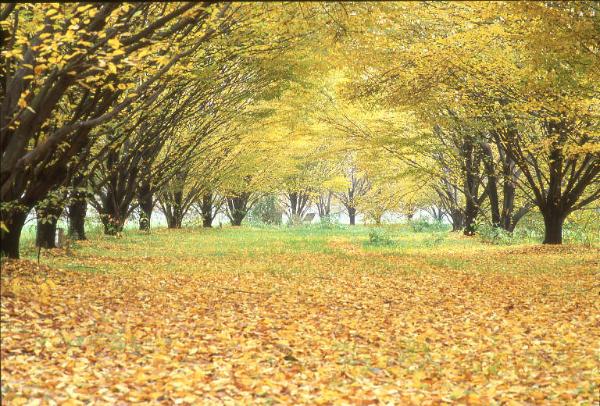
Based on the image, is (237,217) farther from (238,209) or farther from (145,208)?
(145,208)

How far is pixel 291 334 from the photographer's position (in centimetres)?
830

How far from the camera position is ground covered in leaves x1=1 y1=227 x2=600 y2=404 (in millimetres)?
6062

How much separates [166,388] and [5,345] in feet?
6.72

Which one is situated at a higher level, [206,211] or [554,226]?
[206,211]

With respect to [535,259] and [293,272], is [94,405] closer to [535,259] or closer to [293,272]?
[293,272]

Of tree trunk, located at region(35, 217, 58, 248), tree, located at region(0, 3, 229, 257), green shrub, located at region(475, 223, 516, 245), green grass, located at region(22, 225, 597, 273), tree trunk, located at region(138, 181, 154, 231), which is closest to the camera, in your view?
tree, located at region(0, 3, 229, 257)

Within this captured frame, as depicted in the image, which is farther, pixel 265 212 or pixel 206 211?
pixel 265 212

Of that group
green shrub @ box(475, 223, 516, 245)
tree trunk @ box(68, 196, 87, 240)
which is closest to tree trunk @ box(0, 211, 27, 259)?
tree trunk @ box(68, 196, 87, 240)

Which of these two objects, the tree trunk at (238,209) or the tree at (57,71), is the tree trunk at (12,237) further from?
the tree trunk at (238,209)

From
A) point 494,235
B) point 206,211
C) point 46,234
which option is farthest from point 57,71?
point 206,211

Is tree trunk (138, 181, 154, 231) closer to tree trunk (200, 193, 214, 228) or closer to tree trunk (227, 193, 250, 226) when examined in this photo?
tree trunk (200, 193, 214, 228)

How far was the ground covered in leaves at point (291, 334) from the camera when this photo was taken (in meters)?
6.06

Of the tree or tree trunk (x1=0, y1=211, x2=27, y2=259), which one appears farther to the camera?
tree trunk (x1=0, y1=211, x2=27, y2=259)

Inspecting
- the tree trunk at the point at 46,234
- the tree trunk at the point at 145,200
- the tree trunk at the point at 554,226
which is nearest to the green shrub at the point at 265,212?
the tree trunk at the point at 145,200
